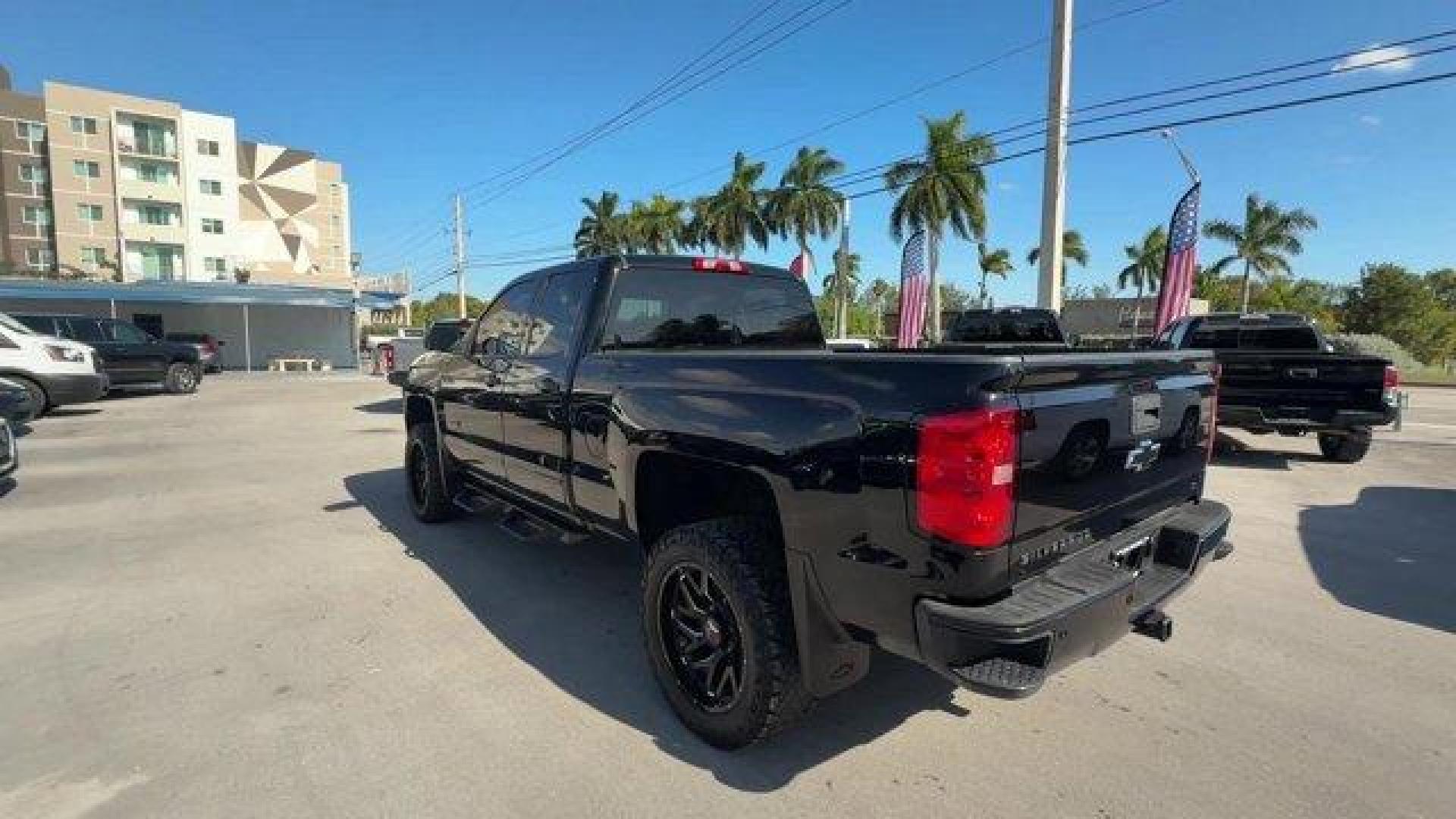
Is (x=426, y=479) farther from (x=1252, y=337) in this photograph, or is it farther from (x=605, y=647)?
(x=1252, y=337)

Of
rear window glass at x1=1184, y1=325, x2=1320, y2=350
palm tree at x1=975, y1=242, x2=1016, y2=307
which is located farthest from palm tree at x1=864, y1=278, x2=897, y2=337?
rear window glass at x1=1184, y1=325, x2=1320, y2=350

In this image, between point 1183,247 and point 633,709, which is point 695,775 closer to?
point 633,709

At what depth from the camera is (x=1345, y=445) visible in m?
9.32

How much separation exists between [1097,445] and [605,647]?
254 cm

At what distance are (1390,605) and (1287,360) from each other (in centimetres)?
496

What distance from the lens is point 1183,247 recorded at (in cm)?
1694

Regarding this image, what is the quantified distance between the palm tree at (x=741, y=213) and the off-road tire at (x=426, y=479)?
41.1 m

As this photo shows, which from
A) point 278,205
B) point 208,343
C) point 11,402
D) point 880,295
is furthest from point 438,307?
point 11,402

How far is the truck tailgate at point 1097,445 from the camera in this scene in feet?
7.32

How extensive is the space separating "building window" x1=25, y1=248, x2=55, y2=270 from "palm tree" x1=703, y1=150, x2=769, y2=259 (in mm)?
55960

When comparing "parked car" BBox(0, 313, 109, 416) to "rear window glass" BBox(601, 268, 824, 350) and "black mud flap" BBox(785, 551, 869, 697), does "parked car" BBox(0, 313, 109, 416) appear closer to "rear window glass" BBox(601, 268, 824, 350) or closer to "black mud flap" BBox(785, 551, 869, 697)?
"rear window glass" BBox(601, 268, 824, 350)

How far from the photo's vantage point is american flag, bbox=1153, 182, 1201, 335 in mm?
16922

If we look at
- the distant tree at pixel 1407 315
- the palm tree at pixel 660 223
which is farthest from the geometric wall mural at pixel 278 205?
the distant tree at pixel 1407 315

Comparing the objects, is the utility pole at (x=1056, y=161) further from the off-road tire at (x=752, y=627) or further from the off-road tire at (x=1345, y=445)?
the off-road tire at (x=752, y=627)
